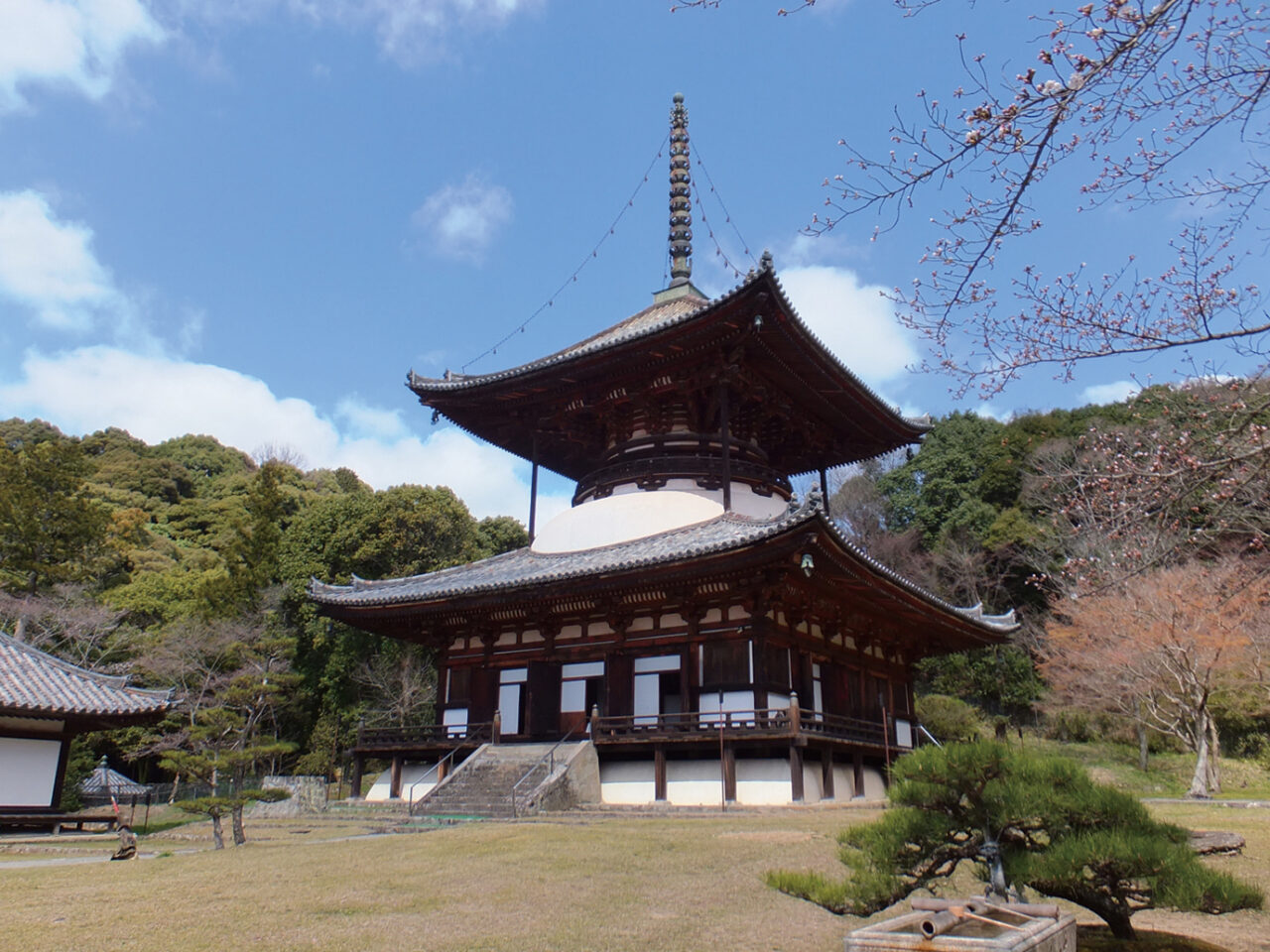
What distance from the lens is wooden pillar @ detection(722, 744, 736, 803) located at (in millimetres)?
15547

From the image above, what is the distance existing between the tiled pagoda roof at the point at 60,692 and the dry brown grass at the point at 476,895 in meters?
7.42

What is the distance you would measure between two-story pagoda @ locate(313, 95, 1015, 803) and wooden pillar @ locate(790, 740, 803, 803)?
4cm

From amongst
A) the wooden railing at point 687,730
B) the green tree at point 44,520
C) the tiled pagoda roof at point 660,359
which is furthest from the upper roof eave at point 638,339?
the green tree at point 44,520

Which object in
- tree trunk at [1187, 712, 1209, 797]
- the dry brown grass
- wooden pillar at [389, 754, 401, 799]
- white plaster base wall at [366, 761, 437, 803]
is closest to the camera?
the dry brown grass

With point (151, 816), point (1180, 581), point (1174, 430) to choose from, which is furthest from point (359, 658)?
point (1174, 430)

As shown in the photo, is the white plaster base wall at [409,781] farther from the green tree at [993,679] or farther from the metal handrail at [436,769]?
the green tree at [993,679]

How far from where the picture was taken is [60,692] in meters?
17.9

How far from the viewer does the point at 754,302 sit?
1712cm

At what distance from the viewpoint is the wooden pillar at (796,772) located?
50.1 ft

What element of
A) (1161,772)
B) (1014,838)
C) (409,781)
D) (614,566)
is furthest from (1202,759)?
(1014,838)

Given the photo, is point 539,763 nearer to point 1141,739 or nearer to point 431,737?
point 431,737

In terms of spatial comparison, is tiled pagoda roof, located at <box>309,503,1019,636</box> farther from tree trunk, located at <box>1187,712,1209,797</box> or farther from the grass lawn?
the grass lawn

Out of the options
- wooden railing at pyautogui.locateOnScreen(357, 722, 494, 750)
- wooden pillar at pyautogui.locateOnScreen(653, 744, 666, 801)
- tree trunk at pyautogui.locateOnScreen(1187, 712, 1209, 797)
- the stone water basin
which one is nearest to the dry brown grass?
the stone water basin

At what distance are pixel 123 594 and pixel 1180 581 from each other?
38.8 meters
